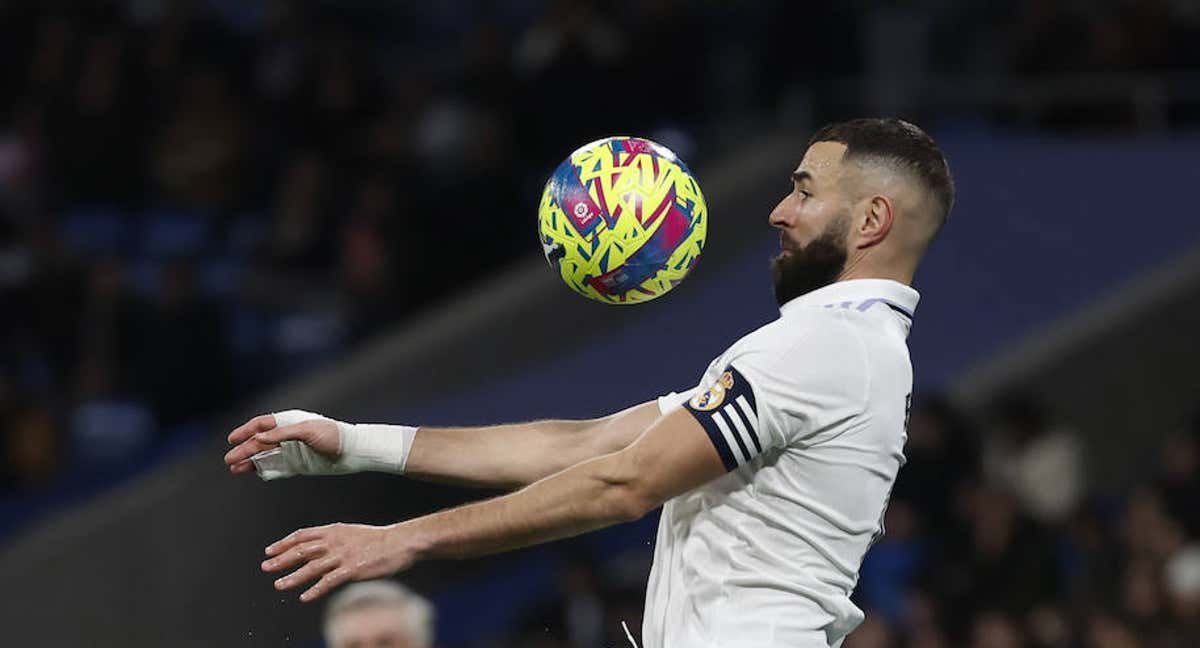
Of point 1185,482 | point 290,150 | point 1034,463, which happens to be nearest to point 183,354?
point 290,150

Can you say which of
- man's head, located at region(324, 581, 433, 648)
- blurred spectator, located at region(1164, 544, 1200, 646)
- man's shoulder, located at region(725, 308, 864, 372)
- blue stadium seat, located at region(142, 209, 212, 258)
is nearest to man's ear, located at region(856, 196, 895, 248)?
man's shoulder, located at region(725, 308, 864, 372)

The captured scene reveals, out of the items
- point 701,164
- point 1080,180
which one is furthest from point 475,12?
point 1080,180

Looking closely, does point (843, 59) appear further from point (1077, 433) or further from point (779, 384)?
point (779, 384)

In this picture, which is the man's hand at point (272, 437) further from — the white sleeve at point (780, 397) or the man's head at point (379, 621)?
the man's head at point (379, 621)

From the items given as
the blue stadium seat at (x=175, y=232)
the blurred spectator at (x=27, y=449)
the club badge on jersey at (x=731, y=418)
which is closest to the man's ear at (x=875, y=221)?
the club badge on jersey at (x=731, y=418)

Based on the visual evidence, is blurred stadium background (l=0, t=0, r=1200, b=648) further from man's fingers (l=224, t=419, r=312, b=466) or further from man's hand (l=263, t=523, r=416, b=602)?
man's hand (l=263, t=523, r=416, b=602)

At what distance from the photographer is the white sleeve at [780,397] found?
4.25 metres

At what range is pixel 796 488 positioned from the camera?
4434mm

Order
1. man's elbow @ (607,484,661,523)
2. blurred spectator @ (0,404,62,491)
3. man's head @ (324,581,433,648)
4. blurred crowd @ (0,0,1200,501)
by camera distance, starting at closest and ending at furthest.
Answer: man's elbow @ (607,484,661,523) < man's head @ (324,581,433,648) < blurred spectator @ (0,404,62,491) < blurred crowd @ (0,0,1200,501)

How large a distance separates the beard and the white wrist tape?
0.96 m

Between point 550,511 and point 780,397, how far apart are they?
516 mm

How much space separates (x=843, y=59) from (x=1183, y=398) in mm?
3317

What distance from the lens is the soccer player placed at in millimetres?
4242

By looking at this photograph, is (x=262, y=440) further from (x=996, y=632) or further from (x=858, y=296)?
(x=996, y=632)
